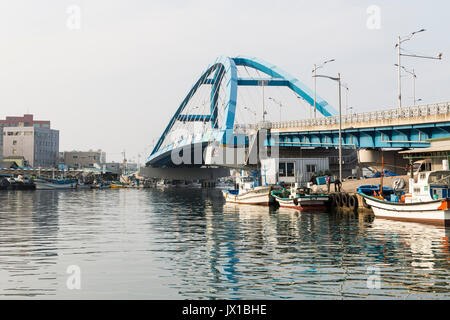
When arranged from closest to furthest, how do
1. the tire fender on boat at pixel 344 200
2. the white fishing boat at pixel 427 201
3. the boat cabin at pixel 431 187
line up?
the white fishing boat at pixel 427 201, the boat cabin at pixel 431 187, the tire fender on boat at pixel 344 200

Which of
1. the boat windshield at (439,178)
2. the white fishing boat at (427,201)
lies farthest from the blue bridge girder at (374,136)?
the white fishing boat at (427,201)

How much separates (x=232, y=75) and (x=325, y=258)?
8792 centimetres

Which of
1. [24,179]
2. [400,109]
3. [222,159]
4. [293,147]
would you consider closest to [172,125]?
[24,179]

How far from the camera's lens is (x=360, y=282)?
1748 centimetres

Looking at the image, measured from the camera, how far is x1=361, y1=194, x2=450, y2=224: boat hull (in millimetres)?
35375

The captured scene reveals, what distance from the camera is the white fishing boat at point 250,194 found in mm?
63469

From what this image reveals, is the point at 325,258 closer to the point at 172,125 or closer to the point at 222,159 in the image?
the point at 222,159

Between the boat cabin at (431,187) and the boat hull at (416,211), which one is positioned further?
the boat cabin at (431,187)

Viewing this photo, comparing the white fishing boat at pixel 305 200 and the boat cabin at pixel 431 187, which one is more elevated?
the boat cabin at pixel 431 187

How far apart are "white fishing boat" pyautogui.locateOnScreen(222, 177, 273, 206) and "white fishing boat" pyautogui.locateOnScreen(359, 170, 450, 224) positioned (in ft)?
78.0

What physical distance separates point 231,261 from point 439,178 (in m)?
21.6

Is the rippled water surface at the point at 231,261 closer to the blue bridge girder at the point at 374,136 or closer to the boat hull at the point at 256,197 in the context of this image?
the blue bridge girder at the point at 374,136

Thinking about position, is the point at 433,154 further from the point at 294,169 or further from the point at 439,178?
the point at 294,169

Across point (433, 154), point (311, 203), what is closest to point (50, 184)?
point (311, 203)
